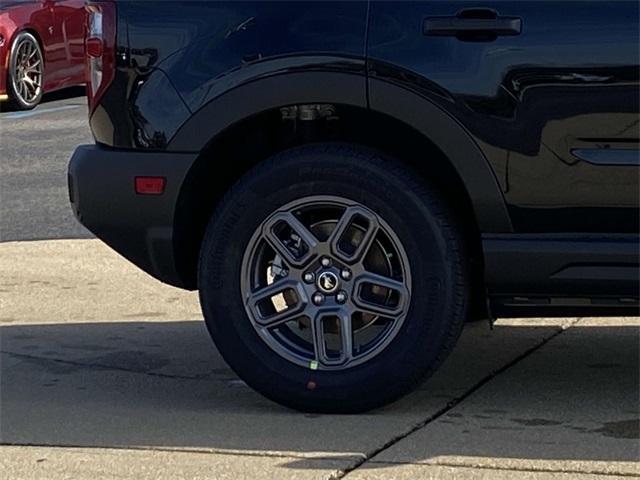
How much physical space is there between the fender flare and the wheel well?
60 millimetres

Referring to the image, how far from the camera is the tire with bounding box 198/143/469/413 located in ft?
16.6

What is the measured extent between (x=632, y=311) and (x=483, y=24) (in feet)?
3.34

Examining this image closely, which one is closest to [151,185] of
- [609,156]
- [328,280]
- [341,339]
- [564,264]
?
[328,280]

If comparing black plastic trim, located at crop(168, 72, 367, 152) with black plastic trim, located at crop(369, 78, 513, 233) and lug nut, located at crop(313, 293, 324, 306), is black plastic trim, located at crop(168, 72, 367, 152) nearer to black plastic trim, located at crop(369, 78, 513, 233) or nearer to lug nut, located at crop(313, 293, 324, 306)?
black plastic trim, located at crop(369, 78, 513, 233)

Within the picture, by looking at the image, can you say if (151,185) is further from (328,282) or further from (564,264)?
(564,264)

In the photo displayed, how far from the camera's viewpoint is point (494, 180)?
499 cm

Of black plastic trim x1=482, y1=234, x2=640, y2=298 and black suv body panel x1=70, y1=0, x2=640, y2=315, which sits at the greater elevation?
black suv body panel x1=70, y1=0, x2=640, y2=315

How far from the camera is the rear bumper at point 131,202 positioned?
520 centimetres

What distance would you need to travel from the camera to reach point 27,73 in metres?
15.4

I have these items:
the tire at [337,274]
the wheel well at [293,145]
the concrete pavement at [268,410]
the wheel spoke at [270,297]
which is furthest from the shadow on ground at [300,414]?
the wheel well at [293,145]

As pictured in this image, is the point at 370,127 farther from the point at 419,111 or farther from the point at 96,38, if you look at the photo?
the point at 96,38

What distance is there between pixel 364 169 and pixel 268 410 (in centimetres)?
86

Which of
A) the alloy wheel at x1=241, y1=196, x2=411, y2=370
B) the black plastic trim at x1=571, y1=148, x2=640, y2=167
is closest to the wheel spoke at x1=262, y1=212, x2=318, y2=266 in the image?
the alloy wheel at x1=241, y1=196, x2=411, y2=370

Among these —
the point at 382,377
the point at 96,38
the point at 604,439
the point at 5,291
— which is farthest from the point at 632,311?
the point at 5,291
